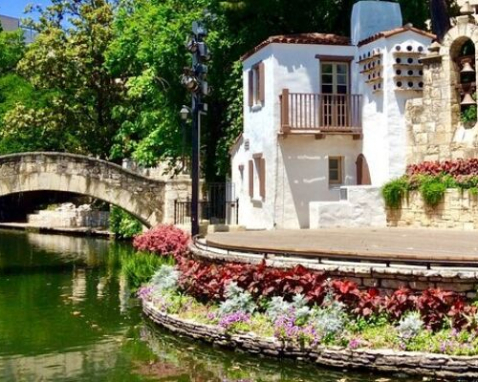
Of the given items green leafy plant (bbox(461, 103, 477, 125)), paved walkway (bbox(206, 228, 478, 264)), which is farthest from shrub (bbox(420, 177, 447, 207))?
green leafy plant (bbox(461, 103, 477, 125))

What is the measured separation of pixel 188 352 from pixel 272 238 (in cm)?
478

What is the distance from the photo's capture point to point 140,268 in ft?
53.4

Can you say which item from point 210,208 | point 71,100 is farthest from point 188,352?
point 71,100

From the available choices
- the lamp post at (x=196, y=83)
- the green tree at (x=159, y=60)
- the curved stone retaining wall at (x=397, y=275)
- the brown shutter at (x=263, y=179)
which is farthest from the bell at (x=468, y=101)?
the green tree at (x=159, y=60)

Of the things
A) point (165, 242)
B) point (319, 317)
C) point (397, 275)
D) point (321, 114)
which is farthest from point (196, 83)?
point (397, 275)

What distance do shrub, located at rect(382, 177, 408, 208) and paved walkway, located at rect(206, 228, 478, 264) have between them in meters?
1.50

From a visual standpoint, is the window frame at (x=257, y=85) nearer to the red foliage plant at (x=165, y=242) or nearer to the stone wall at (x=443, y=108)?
the stone wall at (x=443, y=108)

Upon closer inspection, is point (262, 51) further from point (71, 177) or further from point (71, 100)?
point (71, 100)

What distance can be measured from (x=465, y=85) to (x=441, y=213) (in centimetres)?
357

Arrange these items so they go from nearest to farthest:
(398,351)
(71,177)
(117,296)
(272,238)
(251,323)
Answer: (398,351) < (251,323) < (272,238) < (117,296) < (71,177)

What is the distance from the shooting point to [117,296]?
1717 cm

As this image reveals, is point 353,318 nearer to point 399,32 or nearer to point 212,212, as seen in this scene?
point 399,32

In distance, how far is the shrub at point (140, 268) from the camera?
52.7 feet

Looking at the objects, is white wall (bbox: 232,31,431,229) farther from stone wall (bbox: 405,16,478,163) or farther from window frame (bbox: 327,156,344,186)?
stone wall (bbox: 405,16,478,163)
